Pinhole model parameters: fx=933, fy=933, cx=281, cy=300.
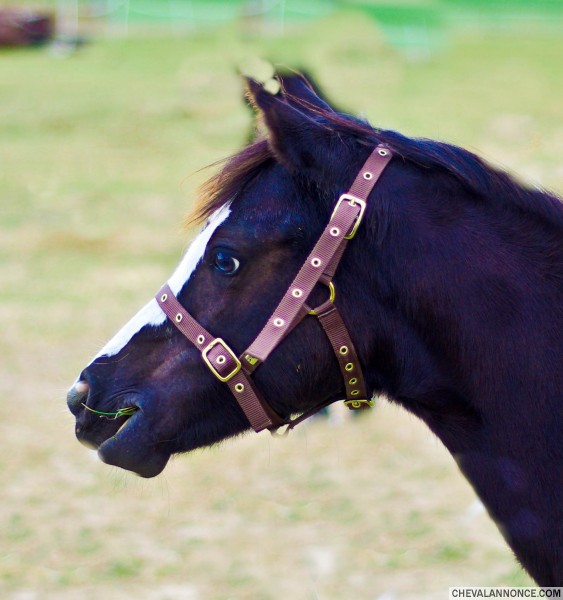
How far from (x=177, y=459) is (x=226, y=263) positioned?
3332 millimetres

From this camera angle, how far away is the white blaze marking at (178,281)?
2543 mm

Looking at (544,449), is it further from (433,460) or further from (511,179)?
(433,460)

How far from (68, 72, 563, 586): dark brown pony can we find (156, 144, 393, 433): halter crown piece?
28mm

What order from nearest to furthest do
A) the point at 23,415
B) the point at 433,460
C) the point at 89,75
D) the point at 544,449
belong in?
the point at 544,449, the point at 433,460, the point at 23,415, the point at 89,75

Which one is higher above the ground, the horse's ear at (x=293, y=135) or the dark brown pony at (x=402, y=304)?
the horse's ear at (x=293, y=135)

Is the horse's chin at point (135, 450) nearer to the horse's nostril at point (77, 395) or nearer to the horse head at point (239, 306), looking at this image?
the horse head at point (239, 306)

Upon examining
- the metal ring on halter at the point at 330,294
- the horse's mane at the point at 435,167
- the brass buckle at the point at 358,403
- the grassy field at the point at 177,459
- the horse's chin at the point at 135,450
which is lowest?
the grassy field at the point at 177,459

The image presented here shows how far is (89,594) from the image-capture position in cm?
438

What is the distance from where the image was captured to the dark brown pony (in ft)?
7.91

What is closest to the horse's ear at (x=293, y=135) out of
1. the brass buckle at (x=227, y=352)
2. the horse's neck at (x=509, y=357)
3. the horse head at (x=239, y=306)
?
the horse head at (x=239, y=306)

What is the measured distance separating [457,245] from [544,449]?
1.88 ft

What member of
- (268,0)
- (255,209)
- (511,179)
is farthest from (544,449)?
(268,0)

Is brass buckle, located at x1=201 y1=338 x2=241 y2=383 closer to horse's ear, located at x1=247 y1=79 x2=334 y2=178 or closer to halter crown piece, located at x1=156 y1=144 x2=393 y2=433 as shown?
halter crown piece, located at x1=156 y1=144 x2=393 y2=433

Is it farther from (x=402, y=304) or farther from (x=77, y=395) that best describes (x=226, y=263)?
(x=77, y=395)
